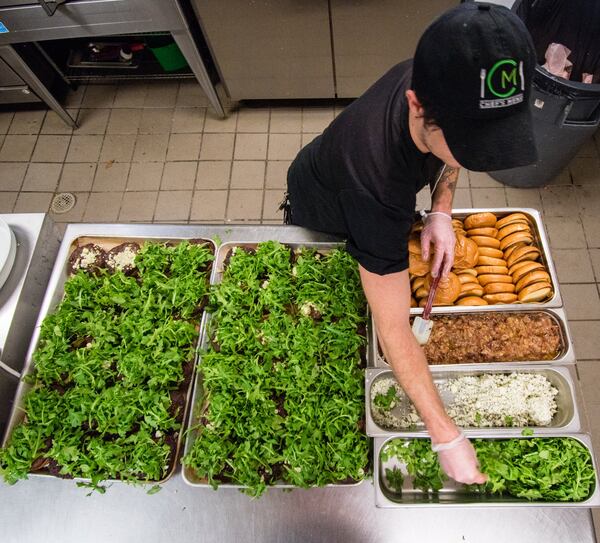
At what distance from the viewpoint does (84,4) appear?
11.4 feet

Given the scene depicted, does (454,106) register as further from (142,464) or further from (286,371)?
(142,464)

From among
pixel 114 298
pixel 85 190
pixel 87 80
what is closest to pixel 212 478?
pixel 114 298

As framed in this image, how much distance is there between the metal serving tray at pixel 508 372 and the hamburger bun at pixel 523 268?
452 millimetres

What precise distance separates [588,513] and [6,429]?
249 centimetres

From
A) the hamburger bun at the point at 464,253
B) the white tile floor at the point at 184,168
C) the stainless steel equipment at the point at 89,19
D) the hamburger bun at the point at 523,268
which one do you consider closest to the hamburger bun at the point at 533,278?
the hamburger bun at the point at 523,268

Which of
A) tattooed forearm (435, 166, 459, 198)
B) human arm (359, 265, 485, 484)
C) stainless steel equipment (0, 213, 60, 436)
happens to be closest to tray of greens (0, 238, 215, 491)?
stainless steel equipment (0, 213, 60, 436)

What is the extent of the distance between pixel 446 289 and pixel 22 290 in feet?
6.82

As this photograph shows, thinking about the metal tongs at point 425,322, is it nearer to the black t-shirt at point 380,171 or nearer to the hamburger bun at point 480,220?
the hamburger bun at point 480,220

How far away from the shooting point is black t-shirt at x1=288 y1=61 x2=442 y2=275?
145 centimetres

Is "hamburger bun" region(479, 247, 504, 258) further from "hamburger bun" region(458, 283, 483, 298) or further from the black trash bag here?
the black trash bag

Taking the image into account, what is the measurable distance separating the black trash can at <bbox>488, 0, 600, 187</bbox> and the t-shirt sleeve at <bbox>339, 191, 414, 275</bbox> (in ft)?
7.38

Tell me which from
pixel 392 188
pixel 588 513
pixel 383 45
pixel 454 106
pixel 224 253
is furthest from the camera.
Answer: pixel 383 45

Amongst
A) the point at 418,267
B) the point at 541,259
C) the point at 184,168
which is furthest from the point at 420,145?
the point at 184,168

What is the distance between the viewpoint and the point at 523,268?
2.17m
